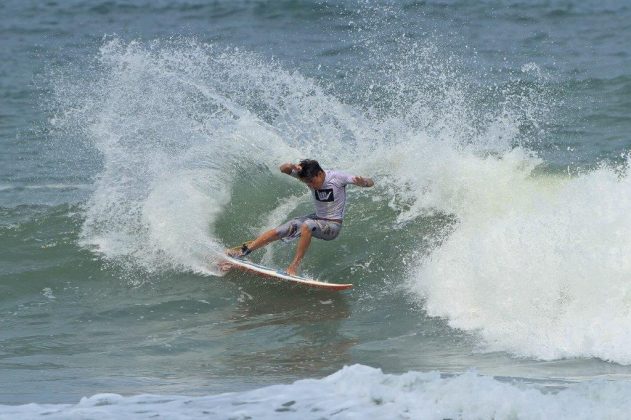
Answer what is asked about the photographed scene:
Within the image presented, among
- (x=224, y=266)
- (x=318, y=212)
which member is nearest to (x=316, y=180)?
(x=318, y=212)

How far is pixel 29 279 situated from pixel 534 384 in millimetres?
6919

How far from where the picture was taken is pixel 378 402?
23.0 feet

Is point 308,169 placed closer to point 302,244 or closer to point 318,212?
Answer: point 318,212

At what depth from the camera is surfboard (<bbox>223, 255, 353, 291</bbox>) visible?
11016 mm

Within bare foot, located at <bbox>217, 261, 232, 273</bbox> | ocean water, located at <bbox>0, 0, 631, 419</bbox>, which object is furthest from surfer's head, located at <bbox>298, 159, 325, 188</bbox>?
bare foot, located at <bbox>217, 261, 232, 273</bbox>

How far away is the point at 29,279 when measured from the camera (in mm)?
11930

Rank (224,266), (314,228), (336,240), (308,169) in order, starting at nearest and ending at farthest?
1. (308,169)
2. (314,228)
3. (224,266)
4. (336,240)

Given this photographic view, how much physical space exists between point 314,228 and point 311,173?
2.32ft

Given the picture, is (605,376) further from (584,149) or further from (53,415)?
(584,149)

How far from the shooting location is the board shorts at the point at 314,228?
1142 cm

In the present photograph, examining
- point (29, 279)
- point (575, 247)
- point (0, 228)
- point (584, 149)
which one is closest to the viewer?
point (575, 247)

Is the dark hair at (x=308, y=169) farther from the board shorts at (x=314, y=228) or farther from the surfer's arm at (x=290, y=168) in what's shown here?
the board shorts at (x=314, y=228)

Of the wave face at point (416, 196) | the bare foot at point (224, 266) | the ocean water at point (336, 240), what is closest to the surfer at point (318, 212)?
the bare foot at point (224, 266)

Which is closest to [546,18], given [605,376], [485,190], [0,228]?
[485,190]
